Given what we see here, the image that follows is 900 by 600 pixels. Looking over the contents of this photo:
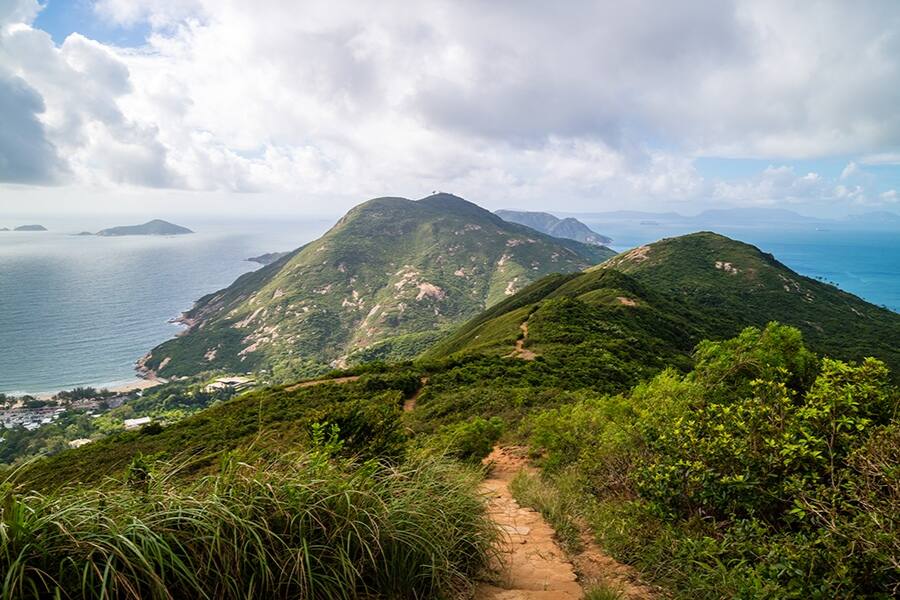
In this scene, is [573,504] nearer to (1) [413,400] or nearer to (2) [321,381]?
(1) [413,400]

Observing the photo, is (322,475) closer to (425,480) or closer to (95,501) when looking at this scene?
(425,480)

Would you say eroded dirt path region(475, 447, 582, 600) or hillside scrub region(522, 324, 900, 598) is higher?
hillside scrub region(522, 324, 900, 598)

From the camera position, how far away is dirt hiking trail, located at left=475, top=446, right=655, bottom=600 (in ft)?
14.4

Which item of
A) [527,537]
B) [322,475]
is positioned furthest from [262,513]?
[527,537]

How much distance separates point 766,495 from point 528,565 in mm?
2753

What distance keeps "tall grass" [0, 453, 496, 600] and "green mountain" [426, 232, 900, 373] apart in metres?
32.9

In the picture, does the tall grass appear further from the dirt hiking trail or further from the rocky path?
the rocky path

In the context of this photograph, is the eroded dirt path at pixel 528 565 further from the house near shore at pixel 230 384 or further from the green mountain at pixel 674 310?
the house near shore at pixel 230 384

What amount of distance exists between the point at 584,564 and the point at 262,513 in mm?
3945

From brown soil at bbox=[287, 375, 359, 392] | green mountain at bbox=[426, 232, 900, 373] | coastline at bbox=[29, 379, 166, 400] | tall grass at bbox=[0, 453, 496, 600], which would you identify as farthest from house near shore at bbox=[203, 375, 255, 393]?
tall grass at bbox=[0, 453, 496, 600]

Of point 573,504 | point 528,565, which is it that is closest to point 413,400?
point 573,504

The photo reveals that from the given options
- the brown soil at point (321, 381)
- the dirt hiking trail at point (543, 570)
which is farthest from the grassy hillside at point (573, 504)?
the brown soil at point (321, 381)

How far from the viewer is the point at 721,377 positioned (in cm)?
892

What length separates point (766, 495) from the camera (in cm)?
470
